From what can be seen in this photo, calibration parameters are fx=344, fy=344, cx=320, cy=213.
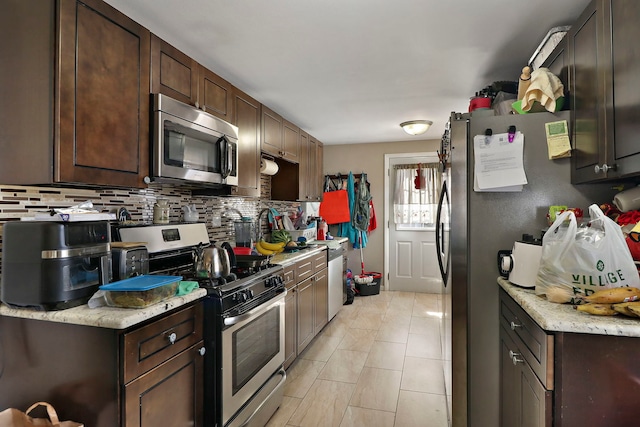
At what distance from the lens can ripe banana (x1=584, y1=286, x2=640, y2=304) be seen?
1100 mm

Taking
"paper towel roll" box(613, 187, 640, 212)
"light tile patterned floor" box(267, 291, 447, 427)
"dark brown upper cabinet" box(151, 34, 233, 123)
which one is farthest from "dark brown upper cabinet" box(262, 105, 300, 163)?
"paper towel roll" box(613, 187, 640, 212)

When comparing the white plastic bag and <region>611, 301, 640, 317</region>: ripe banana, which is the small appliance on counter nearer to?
the white plastic bag

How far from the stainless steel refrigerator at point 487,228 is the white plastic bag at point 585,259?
1.21ft

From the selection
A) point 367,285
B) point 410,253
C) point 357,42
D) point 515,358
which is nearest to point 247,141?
point 357,42

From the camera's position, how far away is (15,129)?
1.41 m

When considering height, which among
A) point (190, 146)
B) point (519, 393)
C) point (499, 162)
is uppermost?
point (190, 146)

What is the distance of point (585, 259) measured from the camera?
1.25m

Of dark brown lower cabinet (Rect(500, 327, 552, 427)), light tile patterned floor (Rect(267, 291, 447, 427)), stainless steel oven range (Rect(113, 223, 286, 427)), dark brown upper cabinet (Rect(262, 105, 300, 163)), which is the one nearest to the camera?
dark brown lower cabinet (Rect(500, 327, 552, 427))

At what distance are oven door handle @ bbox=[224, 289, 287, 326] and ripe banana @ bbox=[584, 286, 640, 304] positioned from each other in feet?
4.86

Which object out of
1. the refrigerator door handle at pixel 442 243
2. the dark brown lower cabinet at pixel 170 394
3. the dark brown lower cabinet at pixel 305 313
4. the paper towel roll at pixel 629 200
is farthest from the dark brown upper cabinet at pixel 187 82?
the paper towel roll at pixel 629 200

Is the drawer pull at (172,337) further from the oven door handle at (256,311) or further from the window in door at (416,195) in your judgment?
the window in door at (416,195)

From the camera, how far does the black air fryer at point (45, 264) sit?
4.14 ft

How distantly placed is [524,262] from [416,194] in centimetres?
368

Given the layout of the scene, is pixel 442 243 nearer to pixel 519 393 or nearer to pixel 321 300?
pixel 519 393
